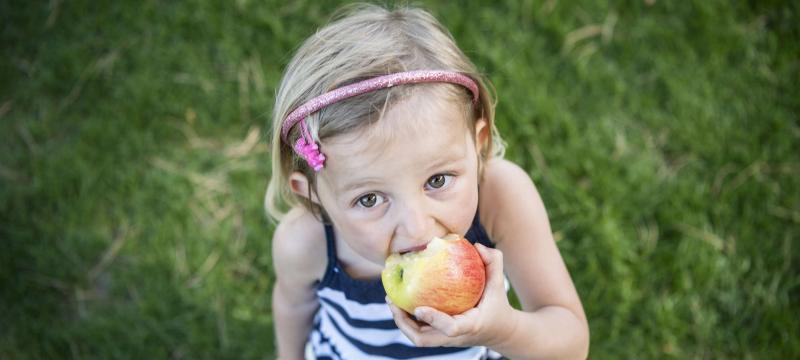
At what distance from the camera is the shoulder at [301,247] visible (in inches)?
76.2

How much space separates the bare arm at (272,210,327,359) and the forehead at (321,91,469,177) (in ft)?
1.57

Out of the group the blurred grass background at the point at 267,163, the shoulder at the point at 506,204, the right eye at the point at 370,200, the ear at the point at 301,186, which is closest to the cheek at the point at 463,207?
the right eye at the point at 370,200

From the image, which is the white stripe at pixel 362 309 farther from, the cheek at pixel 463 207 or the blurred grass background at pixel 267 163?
the blurred grass background at pixel 267 163

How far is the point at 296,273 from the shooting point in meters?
2.00

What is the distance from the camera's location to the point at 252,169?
10.1 ft

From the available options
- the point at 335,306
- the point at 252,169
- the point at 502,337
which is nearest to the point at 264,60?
the point at 252,169

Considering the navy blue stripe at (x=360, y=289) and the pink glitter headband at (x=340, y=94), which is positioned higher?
the pink glitter headband at (x=340, y=94)

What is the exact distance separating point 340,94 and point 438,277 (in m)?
0.42

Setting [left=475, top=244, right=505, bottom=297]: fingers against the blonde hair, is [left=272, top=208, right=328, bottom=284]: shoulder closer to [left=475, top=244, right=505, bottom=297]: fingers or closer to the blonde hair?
the blonde hair

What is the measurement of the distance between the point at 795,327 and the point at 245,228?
81.7 inches

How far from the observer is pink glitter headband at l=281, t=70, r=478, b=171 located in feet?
4.75

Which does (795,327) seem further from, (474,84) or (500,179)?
(474,84)

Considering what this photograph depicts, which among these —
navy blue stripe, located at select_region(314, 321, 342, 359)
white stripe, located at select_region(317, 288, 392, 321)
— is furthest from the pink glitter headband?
navy blue stripe, located at select_region(314, 321, 342, 359)

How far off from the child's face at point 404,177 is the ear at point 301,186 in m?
0.13
